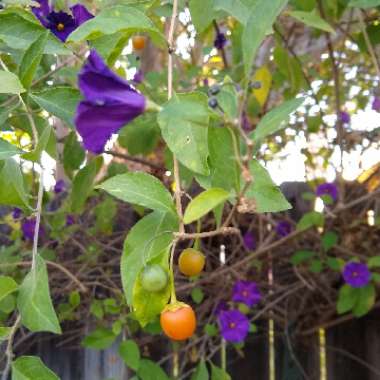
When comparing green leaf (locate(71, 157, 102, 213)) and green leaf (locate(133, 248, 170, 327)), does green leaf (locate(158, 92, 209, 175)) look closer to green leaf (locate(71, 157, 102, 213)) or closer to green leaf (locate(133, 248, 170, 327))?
green leaf (locate(133, 248, 170, 327))

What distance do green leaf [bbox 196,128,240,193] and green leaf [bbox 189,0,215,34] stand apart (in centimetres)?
31

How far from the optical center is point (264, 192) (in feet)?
2.22

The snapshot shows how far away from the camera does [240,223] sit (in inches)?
84.2

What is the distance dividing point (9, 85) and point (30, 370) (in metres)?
0.32

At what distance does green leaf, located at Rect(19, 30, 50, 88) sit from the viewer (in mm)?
734

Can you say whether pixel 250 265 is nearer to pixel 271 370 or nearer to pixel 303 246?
pixel 303 246

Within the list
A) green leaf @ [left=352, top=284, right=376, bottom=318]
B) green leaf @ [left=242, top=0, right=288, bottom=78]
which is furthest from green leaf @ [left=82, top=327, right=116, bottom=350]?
green leaf @ [left=242, top=0, right=288, bottom=78]

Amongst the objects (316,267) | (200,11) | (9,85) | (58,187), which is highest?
(200,11)

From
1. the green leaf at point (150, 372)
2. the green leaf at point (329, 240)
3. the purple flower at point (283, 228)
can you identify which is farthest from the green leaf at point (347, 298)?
the green leaf at point (150, 372)

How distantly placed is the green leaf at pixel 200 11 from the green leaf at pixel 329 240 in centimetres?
110

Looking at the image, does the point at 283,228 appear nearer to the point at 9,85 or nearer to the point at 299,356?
the point at 299,356

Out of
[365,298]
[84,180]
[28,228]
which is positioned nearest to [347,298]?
[365,298]

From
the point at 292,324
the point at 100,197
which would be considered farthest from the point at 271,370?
the point at 100,197

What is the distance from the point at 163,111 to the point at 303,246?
159cm
